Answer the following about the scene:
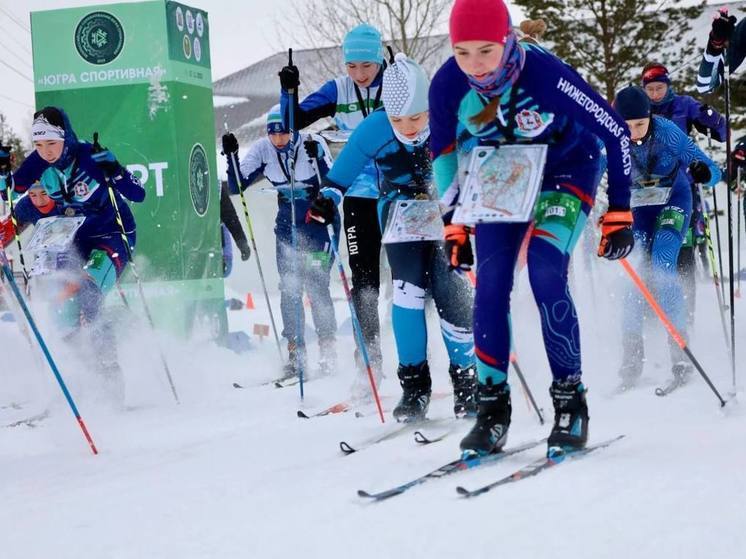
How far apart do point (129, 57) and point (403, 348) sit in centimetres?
552

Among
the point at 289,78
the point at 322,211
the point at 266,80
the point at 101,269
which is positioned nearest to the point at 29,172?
the point at 101,269

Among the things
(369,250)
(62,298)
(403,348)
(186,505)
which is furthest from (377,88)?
(186,505)

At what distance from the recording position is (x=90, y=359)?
22.8 feet

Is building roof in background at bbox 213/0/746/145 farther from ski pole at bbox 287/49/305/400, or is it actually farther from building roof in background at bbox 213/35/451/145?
ski pole at bbox 287/49/305/400

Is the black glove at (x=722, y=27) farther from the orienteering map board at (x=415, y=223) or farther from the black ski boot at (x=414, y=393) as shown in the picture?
the black ski boot at (x=414, y=393)

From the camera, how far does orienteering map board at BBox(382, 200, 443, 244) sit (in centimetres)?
519

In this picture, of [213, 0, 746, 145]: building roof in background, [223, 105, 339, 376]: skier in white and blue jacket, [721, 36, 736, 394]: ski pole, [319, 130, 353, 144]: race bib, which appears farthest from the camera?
[213, 0, 746, 145]: building roof in background

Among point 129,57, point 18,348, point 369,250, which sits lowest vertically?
point 18,348

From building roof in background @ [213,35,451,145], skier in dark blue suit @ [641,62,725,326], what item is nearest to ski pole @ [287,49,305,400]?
skier in dark blue suit @ [641,62,725,326]

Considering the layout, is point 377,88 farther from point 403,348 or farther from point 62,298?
point 62,298

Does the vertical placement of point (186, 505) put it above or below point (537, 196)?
below

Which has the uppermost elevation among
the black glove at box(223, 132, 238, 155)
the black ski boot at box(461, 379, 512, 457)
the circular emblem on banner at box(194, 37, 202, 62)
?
the circular emblem on banner at box(194, 37, 202, 62)

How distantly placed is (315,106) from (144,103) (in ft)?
11.5

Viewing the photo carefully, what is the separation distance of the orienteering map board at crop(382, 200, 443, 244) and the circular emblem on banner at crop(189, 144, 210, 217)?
503cm
